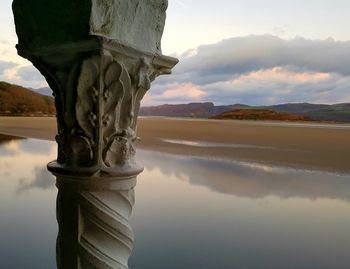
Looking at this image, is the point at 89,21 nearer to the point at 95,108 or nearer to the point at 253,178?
the point at 95,108

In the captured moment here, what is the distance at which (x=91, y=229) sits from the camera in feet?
6.48

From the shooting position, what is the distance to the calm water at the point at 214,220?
3.98m

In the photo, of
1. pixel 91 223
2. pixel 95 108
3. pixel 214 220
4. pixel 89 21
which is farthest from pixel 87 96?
pixel 214 220

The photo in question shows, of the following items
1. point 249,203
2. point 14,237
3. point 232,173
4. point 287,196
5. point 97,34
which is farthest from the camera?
point 232,173

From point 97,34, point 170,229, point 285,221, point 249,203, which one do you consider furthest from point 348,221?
point 97,34

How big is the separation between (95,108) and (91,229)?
2.14ft

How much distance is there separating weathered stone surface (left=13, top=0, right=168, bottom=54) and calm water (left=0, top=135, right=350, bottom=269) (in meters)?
2.53

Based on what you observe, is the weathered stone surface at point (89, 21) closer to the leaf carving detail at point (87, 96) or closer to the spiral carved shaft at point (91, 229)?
the leaf carving detail at point (87, 96)

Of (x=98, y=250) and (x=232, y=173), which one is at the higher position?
(x=98, y=250)

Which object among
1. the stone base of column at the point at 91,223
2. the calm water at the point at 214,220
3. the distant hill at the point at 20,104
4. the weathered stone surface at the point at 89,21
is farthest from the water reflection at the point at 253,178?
the distant hill at the point at 20,104

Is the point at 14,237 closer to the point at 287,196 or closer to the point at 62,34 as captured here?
the point at 62,34

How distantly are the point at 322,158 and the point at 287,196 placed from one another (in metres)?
5.84

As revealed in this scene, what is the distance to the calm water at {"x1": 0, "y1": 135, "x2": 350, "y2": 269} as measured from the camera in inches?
157

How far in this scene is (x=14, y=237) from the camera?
4.40m
